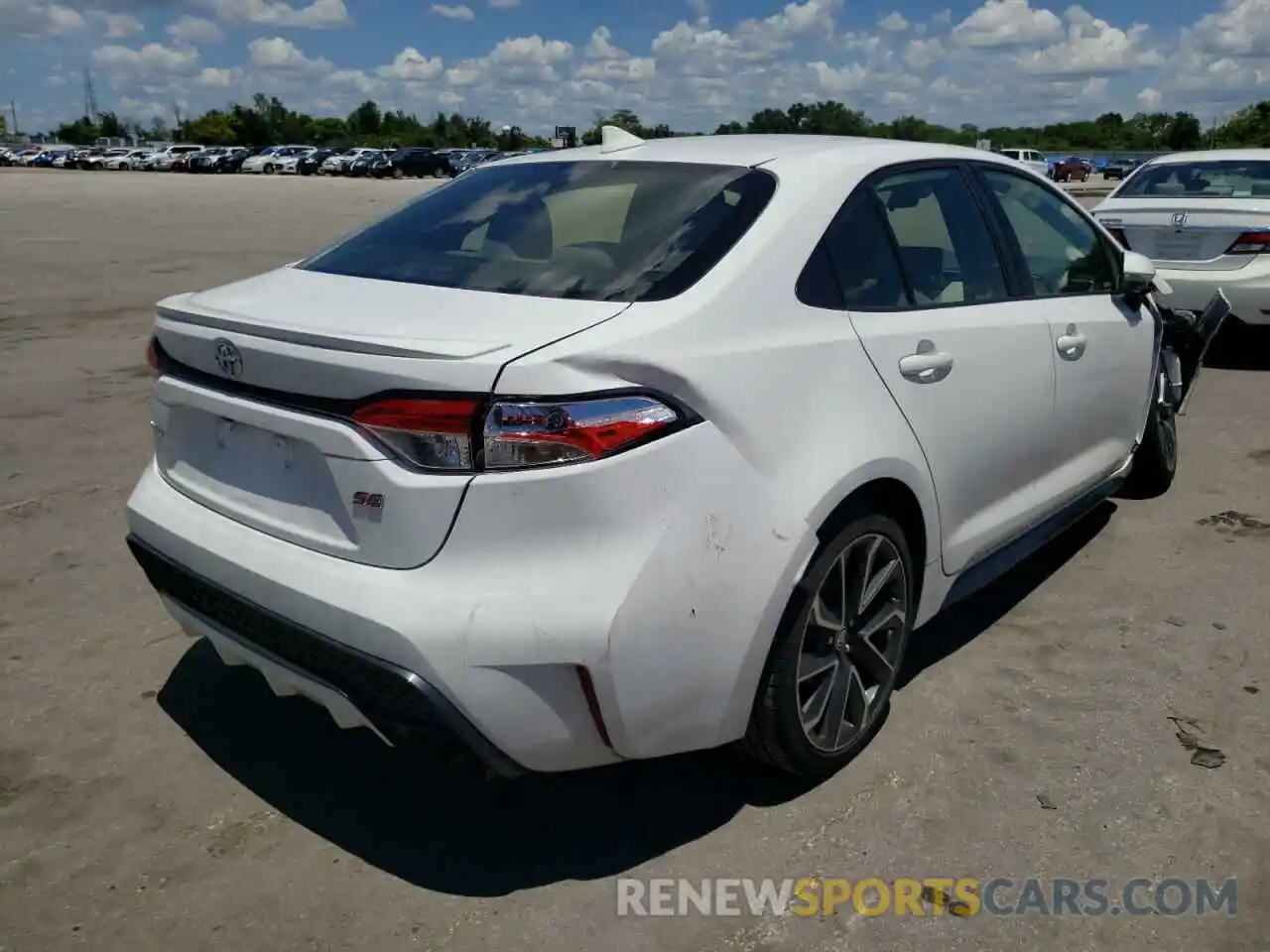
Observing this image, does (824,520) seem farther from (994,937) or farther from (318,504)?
(318,504)

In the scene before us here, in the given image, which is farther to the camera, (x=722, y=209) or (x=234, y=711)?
(x=234, y=711)

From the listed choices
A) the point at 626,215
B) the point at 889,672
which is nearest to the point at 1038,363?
the point at 889,672

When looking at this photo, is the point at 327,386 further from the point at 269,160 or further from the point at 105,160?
the point at 105,160

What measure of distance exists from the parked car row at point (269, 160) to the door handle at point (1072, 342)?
4990cm

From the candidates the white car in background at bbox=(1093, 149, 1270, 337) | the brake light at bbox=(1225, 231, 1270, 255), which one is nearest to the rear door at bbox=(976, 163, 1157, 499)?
the white car in background at bbox=(1093, 149, 1270, 337)

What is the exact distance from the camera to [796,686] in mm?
2824

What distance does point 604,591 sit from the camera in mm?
2365

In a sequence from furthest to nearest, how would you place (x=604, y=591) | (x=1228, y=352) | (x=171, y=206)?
(x=171, y=206)
(x=1228, y=352)
(x=604, y=591)

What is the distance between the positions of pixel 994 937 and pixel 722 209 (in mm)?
1882

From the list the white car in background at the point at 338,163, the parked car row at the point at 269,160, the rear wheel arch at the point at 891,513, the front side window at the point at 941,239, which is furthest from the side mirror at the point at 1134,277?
the white car in background at the point at 338,163

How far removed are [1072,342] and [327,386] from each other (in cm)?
271

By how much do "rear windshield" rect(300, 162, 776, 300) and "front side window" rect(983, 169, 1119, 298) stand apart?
53.2 inches

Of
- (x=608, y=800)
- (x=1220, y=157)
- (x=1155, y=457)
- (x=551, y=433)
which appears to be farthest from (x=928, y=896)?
(x=1220, y=157)

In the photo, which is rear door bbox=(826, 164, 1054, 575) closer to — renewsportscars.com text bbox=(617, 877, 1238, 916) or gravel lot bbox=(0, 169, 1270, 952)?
gravel lot bbox=(0, 169, 1270, 952)
